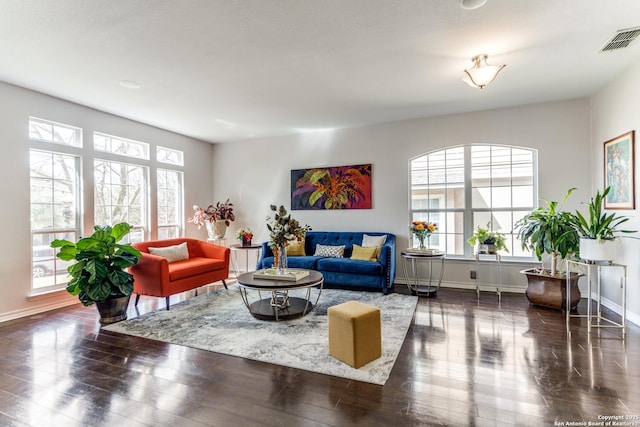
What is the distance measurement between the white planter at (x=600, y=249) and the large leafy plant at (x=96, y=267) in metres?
5.03

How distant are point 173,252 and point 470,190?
4.76 m

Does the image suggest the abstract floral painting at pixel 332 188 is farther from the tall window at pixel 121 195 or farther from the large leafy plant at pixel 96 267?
the large leafy plant at pixel 96 267

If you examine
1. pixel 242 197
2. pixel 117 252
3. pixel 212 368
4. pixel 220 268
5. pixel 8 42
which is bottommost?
pixel 212 368

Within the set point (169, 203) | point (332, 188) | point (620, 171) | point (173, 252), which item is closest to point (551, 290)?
point (620, 171)

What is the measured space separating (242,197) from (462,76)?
4.65 metres

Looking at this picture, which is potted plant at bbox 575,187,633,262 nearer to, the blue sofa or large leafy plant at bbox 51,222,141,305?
the blue sofa

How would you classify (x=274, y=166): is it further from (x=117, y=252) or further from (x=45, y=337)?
(x=45, y=337)

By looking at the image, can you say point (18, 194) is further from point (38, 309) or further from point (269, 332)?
point (269, 332)

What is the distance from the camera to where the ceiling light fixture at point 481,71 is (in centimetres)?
290

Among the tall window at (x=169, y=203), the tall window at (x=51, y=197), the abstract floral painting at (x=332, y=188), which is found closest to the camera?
the tall window at (x=51, y=197)

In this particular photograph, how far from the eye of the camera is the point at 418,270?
5.15 metres

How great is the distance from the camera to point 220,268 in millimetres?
4711

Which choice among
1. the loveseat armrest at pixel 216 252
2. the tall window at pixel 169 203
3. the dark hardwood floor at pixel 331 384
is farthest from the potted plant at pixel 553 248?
the tall window at pixel 169 203

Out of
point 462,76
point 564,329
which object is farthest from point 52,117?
point 564,329
